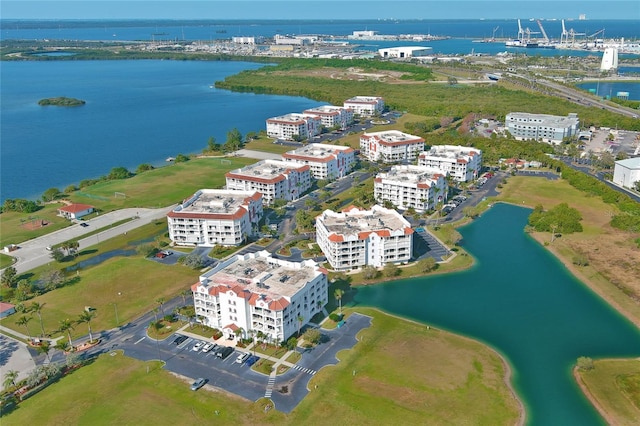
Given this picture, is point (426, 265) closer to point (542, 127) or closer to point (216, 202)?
point (216, 202)

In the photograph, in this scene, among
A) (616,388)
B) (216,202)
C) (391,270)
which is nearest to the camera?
(616,388)

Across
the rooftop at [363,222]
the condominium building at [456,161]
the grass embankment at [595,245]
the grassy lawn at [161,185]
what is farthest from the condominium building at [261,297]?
the condominium building at [456,161]

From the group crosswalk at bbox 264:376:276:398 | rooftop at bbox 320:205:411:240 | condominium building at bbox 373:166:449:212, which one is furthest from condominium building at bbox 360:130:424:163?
crosswalk at bbox 264:376:276:398

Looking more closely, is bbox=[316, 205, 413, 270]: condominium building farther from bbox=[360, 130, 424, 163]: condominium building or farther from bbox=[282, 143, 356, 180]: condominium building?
bbox=[360, 130, 424, 163]: condominium building

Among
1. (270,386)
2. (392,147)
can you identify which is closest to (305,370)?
(270,386)

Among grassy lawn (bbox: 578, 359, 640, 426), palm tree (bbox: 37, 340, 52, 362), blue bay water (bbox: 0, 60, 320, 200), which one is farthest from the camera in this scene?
blue bay water (bbox: 0, 60, 320, 200)

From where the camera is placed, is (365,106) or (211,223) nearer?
(211,223)
